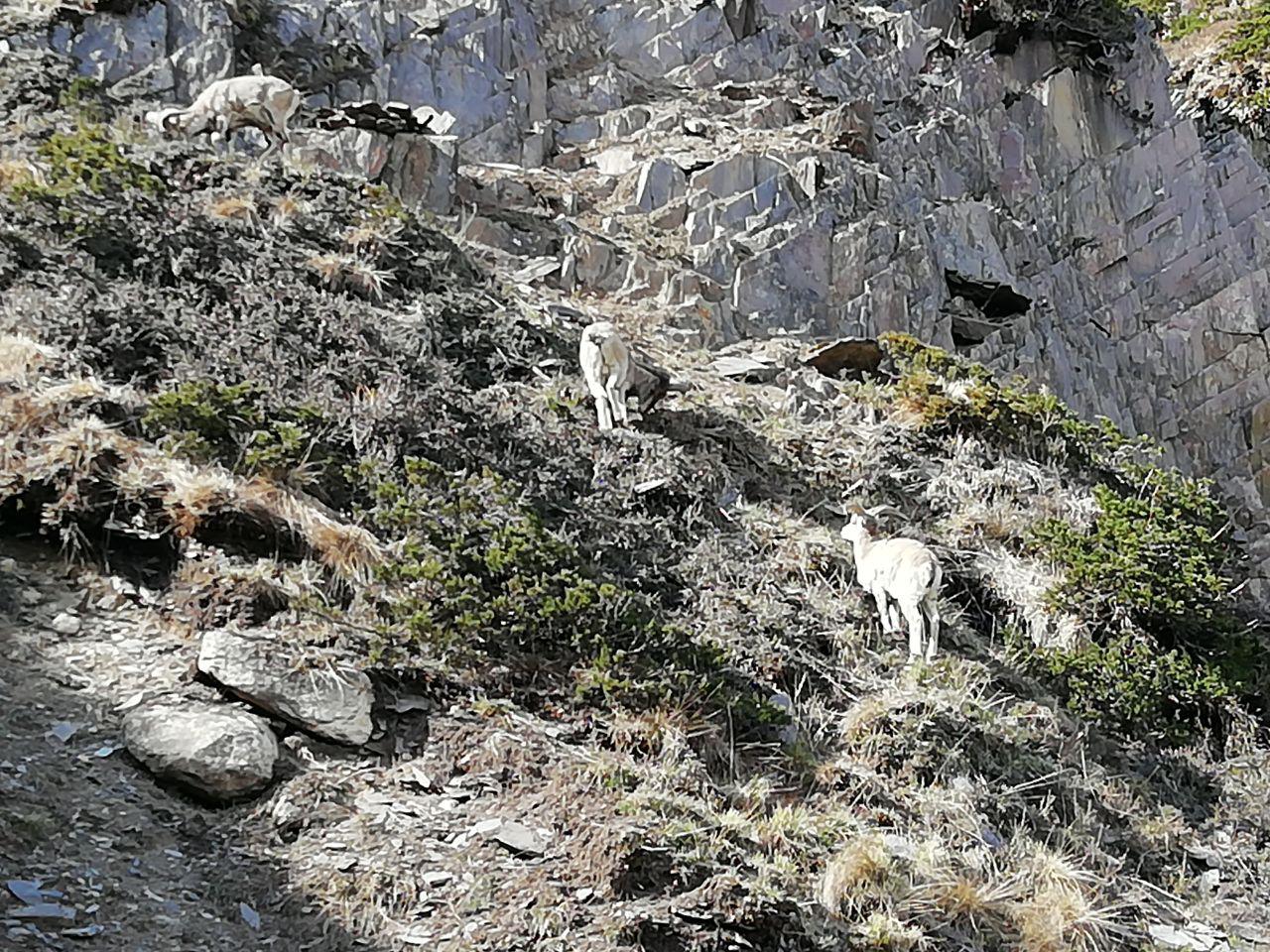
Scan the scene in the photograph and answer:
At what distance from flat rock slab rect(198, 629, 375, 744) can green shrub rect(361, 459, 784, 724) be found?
348mm

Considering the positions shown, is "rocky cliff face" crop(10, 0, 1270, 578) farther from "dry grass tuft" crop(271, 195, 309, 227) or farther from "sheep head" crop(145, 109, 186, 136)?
"dry grass tuft" crop(271, 195, 309, 227)

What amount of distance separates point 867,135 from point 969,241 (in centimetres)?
215

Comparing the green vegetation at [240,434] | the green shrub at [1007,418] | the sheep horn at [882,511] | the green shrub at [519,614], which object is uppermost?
the green shrub at [1007,418]

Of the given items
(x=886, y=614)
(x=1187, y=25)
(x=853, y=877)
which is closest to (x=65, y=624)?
(x=853, y=877)

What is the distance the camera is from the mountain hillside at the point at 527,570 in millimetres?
5285

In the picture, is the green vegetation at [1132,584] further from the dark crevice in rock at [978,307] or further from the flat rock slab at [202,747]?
the flat rock slab at [202,747]

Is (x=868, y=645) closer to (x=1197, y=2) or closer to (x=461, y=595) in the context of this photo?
(x=461, y=595)

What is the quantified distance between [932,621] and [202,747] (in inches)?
202

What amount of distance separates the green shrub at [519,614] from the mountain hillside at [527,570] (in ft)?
0.08

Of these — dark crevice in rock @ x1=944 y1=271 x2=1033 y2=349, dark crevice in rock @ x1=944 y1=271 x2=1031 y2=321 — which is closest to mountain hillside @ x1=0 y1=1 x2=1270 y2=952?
dark crevice in rock @ x1=944 y1=271 x2=1033 y2=349

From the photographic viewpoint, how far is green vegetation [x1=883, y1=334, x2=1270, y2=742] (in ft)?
29.8

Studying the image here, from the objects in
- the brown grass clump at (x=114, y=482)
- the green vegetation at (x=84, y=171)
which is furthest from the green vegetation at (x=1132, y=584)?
the green vegetation at (x=84, y=171)

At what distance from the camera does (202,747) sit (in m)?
5.32

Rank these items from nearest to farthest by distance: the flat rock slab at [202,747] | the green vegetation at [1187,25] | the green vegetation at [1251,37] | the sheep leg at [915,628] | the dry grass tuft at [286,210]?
the flat rock slab at [202,747] → the sheep leg at [915,628] → the dry grass tuft at [286,210] → the green vegetation at [1251,37] → the green vegetation at [1187,25]
